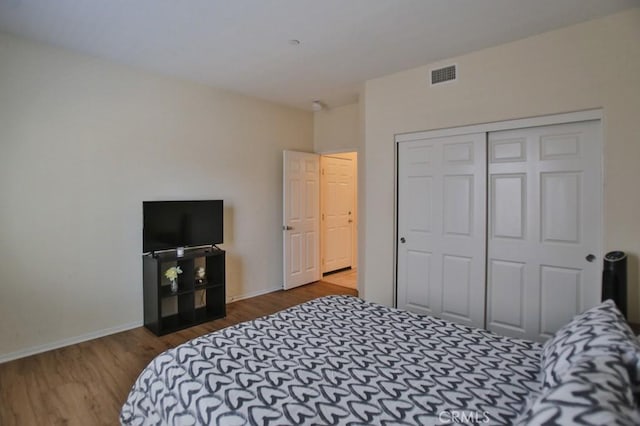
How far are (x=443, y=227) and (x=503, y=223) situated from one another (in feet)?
1.79

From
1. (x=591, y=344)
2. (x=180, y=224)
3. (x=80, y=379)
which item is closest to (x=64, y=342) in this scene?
(x=80, y=379)

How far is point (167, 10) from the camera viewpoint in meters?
2.37

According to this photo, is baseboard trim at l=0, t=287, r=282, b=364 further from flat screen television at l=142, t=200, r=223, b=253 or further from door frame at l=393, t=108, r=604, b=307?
door frame at l=393, t=108, r=604, b=307

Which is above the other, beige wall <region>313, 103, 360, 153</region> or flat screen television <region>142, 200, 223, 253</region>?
beige wall <region>313, 103, 360, 153</region>

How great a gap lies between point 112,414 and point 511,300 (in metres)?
3.20

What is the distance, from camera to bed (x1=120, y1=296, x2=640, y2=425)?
0.97 metres

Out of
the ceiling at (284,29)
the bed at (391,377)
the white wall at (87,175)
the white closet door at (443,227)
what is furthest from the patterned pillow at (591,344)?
the white wall at (87,175)

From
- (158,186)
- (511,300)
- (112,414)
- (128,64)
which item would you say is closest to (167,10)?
(128,64)

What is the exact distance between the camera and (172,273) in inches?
136

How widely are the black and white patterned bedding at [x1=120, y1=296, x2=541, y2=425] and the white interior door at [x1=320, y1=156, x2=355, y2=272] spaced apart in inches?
147

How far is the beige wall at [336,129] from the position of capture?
187 inches

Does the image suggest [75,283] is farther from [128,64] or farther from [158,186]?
[128,64]

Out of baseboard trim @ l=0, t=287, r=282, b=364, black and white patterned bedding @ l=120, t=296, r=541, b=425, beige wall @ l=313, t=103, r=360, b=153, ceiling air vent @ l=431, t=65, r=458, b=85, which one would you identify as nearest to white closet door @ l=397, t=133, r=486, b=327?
ceiling air vent @ l=431, t=65, r=458, b=85

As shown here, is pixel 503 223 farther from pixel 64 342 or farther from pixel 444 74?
pixel 64 342
